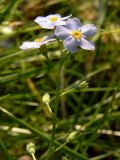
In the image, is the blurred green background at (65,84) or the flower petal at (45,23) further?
the blurred green background at (65,84)

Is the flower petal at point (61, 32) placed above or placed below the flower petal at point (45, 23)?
above

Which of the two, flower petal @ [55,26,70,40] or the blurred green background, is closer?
flower petal @ [55,26,70,40]

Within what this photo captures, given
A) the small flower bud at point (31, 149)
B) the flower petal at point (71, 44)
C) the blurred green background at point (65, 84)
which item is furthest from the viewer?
the blurred green background at point (65, 84)

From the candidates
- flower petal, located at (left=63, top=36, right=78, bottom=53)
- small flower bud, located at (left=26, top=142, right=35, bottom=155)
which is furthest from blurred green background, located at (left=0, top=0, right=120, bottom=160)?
flower petal, located at (left=63, top=36, right=78, bottom=53)

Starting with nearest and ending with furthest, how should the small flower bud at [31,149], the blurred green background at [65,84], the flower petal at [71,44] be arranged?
the flower petal at [71,44], the small flower bud at [31,149], the blurred green background at [65,84]

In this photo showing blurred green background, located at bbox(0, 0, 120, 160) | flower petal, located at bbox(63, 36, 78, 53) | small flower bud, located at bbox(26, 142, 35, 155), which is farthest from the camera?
blurred green background, located at bbox(0, 0, 120, 160)

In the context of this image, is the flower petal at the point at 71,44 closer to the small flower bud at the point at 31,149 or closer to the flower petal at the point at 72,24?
the flower petal at the point at 72,24

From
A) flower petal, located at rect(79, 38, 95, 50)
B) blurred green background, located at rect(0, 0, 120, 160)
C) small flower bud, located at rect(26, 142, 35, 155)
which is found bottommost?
blurred green background, located at rect(0, 0, 120, 160)

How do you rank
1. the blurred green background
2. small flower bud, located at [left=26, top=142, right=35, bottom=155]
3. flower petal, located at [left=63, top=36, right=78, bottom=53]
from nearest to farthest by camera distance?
flower petal, located at [left=63, top=36, right=78, bottom=53]
small flower bud, located at [left=26, top=142, right=35, bottom=155]
the blurred green background

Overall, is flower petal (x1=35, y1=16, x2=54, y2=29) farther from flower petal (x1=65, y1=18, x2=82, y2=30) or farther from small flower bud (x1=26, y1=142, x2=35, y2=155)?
small flower bud (x1=26, y1=142, x2=35, y2=155)

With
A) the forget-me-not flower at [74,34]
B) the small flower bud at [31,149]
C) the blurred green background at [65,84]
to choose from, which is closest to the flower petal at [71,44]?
the forget-me-not flower at [74,34]
